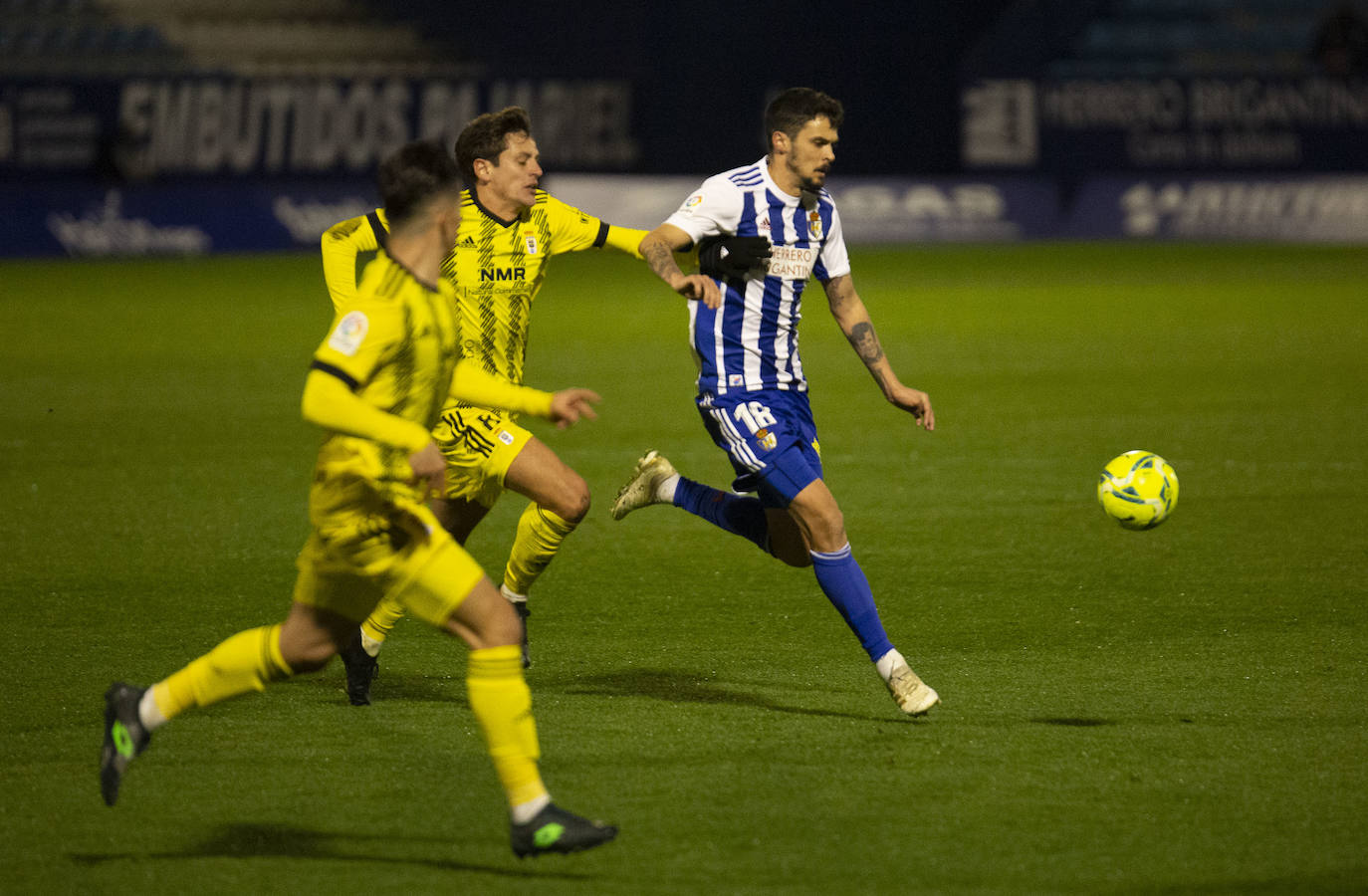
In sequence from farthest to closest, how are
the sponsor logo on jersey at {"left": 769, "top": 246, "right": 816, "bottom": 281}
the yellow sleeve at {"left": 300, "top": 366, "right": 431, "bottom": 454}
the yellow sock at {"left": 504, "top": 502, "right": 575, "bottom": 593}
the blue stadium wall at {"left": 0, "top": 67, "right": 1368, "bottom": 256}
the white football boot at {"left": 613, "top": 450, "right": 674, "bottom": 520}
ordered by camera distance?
1. the blue stadium wall at {"left": 0, "top": 67, "right": 1368, "bottom": 256}
2. the white football boot at {"left": 613, "top": 450, "right": 674, "bottom": 520}
3. the yellow sock at {"left": 504, "top": 502, "right": 575, "bottom": 593}
4. the sponsor logo on jersey at {"left": 769, "top": 246, "right": 816, "bottom": 281}
5. the yellow sleeve at {"left": 300, "top": 366, "right": 431, "bottom": 454}

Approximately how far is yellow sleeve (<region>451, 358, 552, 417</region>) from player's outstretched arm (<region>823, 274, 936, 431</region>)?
5.68ft

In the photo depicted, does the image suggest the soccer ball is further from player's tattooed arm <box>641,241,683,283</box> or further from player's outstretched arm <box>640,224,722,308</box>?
player's tattooed arm <box>641,241,683,283</box>

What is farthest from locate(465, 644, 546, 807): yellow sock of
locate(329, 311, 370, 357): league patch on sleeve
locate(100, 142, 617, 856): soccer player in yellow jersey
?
locate(329, 311, 370, 357): league patch on sleeve

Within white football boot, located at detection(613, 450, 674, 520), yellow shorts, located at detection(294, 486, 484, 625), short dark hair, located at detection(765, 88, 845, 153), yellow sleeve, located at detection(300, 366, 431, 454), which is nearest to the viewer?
yellow sleeve, located at detection(300, 366, 431, 454)

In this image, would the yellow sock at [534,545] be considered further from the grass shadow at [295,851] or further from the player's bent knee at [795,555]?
the grass shadow at [295,851]

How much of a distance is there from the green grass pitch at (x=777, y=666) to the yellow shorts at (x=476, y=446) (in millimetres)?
756

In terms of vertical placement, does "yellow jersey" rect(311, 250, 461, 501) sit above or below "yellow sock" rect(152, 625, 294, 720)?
above

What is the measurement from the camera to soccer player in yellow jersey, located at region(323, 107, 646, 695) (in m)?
5.87

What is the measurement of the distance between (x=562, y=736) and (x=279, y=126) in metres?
24.6

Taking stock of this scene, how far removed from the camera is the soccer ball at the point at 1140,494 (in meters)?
6.35

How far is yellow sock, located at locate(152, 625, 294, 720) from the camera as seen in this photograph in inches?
173

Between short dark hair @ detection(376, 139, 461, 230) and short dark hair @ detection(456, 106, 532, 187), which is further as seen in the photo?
short dark hair @ detection(456, 106, 532, 187)

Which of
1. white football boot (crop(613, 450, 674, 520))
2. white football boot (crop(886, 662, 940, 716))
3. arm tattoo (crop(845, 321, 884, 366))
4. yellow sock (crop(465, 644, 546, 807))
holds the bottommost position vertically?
white football boot (crop(886, 662, 940, 716))

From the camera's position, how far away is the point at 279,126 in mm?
28078
